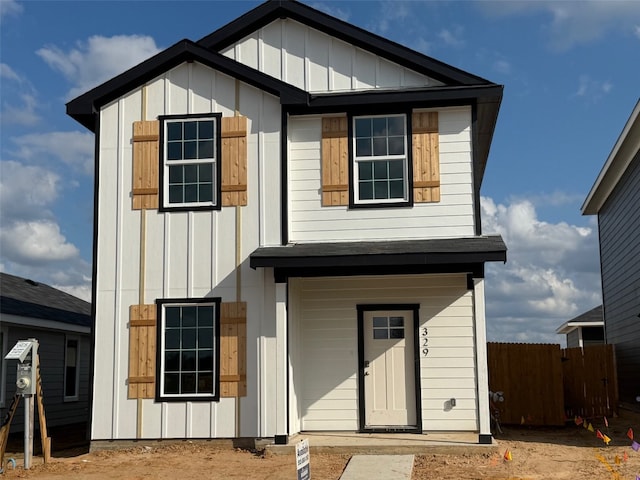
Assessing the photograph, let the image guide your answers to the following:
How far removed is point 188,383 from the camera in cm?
1200

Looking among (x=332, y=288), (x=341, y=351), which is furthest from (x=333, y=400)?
(x=332, y=288)

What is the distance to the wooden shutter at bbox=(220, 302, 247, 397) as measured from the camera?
1186 cm

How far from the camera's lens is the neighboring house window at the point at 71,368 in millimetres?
18141

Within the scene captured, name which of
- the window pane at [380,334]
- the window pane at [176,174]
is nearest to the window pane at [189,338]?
the window pane at [176,174]

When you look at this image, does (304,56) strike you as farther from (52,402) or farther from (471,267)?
(52,402)

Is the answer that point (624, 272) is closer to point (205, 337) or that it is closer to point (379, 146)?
point (379, 146)

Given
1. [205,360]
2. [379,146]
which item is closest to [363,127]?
[379,146]

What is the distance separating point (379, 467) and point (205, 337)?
3.73 meters

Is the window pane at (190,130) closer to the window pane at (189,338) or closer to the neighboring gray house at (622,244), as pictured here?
the window pane at (189,338)

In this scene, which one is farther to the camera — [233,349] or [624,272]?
[624,272]

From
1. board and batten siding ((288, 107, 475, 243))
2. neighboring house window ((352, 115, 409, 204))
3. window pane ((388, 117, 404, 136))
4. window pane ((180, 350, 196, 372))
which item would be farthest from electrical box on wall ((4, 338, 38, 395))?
window pane ((388, 117, 404, 136))

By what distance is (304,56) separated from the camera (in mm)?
13297

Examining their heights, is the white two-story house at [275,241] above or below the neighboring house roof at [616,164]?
below

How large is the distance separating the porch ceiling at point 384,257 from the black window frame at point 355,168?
26.7 inches
